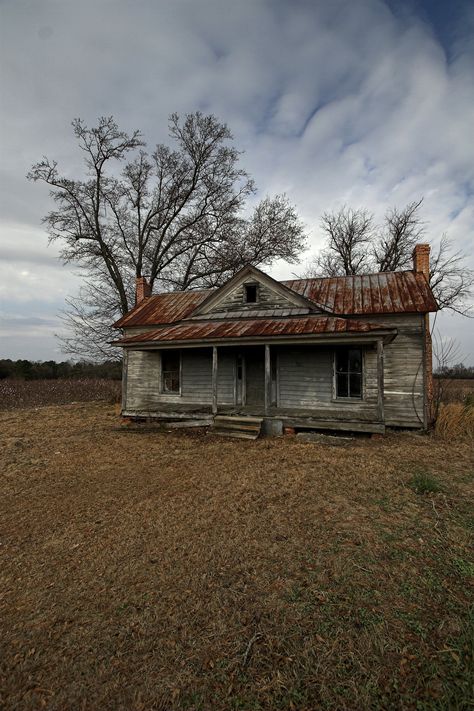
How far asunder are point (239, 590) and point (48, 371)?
4306cm

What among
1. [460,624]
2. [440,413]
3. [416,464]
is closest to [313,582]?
[460,624]

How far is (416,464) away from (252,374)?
6957 millimetres

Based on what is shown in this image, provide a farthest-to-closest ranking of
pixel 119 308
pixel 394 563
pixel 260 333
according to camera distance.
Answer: pixel 119 308 < pixel 260 333 < pixel 394 563

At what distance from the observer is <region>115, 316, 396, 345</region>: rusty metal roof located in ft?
34.6

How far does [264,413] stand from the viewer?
443 inches

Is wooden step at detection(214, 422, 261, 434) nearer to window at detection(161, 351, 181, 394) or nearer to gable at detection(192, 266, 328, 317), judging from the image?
window at detection(161, 351, 181, 394)

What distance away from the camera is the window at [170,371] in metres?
14.5

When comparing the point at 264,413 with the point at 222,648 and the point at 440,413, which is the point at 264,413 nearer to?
the point at 440,413

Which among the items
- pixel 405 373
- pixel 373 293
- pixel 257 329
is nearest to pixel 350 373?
pixel 405 373

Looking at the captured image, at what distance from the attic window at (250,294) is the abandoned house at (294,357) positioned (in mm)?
38

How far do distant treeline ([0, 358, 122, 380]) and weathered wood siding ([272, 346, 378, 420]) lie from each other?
2684cm

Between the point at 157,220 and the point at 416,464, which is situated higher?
the point at 157,220

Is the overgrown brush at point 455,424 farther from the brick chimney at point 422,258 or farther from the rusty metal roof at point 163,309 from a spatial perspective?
the rusty metal roof at point 163,309

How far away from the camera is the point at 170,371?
575 inches
